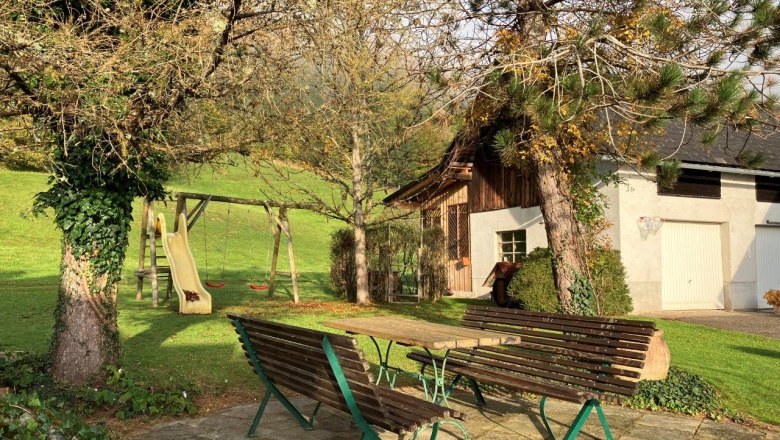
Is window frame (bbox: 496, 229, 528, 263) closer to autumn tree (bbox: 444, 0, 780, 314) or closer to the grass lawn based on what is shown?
the grass lawn

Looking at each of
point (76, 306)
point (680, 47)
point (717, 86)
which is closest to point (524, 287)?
point (680, 47)

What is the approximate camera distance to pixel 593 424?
5586 mm

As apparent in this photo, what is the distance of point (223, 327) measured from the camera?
1201cm

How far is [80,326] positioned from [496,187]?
14341mm

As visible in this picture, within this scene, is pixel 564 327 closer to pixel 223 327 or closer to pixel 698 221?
pixel 223 327

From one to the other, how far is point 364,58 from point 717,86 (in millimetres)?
8108

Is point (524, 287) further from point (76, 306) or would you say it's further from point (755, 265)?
point (76, 306)

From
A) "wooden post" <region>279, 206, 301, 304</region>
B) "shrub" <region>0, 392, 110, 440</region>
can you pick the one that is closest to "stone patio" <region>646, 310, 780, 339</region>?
"wooden post" <region>279, 206, 301, 304</region>

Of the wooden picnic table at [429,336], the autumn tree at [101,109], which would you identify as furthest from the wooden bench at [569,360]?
the autumn tree at [101,109]

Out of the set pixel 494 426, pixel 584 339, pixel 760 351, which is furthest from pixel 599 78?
pixel 760 351

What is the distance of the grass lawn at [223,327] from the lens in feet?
25.0

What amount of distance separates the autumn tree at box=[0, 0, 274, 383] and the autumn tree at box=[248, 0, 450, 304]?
84cm

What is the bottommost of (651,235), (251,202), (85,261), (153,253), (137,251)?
(85,261)

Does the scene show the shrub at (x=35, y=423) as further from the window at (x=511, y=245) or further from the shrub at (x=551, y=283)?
the window at (x=511, y=245)
